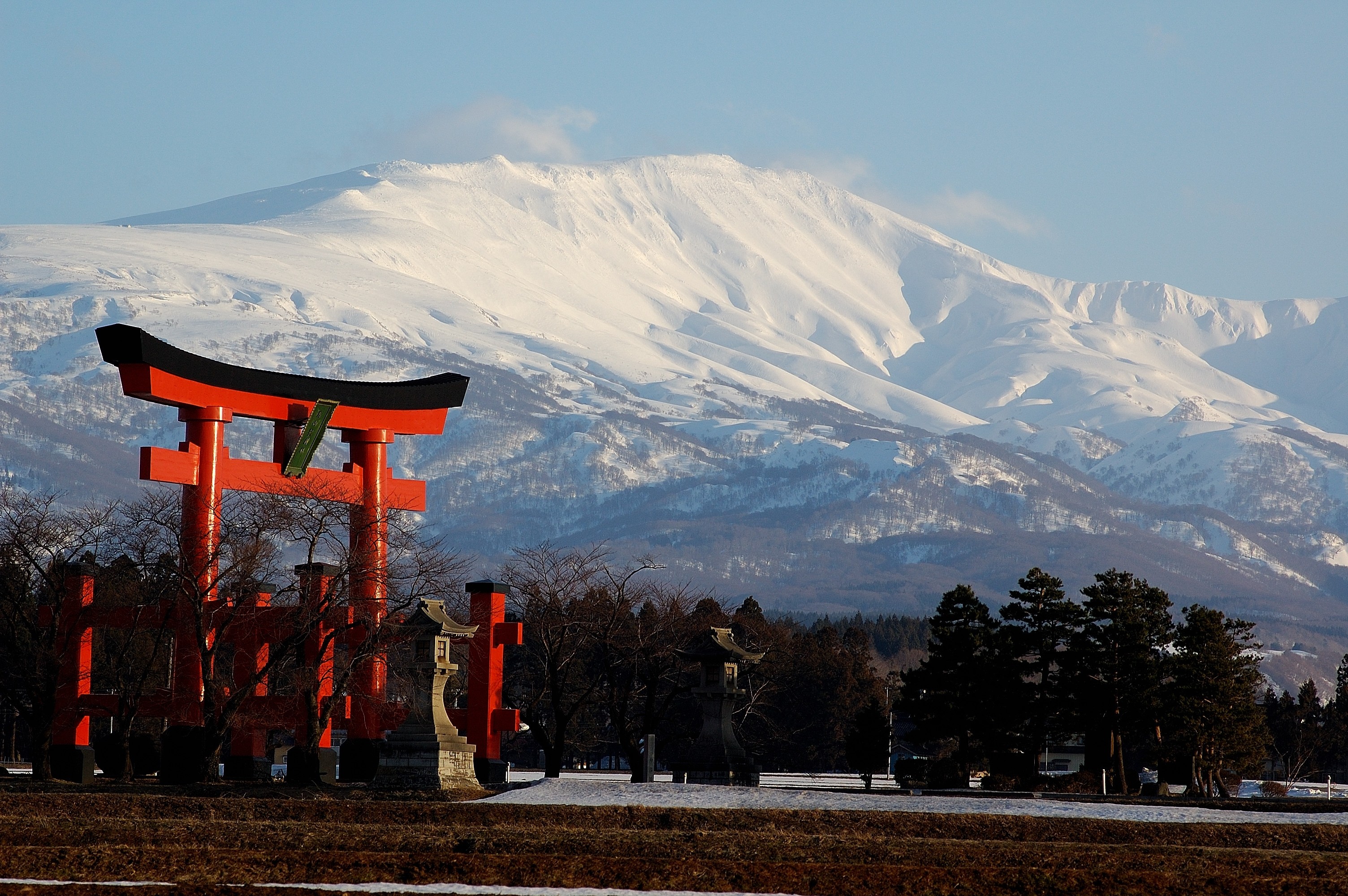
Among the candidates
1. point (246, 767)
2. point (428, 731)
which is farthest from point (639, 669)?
point (428, 731)

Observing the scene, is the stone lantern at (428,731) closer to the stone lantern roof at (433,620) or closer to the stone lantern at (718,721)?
the stone lantern roof at (433,620)

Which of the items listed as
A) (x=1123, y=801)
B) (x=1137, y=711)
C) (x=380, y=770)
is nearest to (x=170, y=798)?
(x=380, y=770)

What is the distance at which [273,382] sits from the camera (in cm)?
4450

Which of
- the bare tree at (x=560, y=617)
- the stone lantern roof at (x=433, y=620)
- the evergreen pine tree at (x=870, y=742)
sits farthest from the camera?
the evergreen pine tree at (x=870, y=742)

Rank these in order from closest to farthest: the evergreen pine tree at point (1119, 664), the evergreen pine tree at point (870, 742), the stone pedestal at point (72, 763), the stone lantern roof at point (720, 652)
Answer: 1. the stone pedestal at point (72, 763)
2. the stone lantern roof at point (720, 652)
3. the evergreen pine tree at point (1119, 664)
4. the evergreen pine tree at point (870, 742)

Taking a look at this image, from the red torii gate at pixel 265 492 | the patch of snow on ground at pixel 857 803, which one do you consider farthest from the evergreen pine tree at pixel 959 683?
the red torii gate at pixel 265 492

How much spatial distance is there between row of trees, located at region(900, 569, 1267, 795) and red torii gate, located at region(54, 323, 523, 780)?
15473 millimetres

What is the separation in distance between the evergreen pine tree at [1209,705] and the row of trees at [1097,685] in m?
0.04

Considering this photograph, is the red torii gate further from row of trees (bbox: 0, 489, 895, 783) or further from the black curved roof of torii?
row of trees (bbox: 0, 489, 895, 783)

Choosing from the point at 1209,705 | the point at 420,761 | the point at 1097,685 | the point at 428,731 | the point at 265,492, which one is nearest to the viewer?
the point at 420,761

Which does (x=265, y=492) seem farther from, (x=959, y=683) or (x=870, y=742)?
(x=870, y=742)

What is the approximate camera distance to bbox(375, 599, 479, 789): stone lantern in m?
37.6

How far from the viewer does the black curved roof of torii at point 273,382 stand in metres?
41.1

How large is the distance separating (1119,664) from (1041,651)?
325 centimetres
